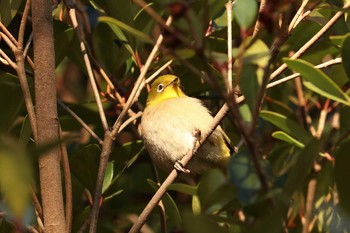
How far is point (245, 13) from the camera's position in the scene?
5.14 feet

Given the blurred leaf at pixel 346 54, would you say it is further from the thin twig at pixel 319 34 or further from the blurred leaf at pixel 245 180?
the blurred leaf at pixel 245 180

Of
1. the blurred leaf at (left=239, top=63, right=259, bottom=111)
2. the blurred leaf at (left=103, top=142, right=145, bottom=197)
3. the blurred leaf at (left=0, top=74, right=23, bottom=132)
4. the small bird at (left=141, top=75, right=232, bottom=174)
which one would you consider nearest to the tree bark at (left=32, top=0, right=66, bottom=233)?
the blurred leaf at (left=0, top=74, right=23, bottom=132)

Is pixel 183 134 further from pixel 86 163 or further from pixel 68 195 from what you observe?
pixel 68 195

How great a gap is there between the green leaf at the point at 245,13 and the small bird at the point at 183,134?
1674 mm

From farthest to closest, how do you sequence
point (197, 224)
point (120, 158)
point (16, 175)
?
point (120, 158) < point (197, 224) < point (16, 175)

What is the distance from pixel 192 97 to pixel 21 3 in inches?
35.0

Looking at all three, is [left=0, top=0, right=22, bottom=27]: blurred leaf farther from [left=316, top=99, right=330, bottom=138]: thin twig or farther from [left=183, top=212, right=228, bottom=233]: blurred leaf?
[left=183, top=212, right=228, bottom=233]: blurred leaf

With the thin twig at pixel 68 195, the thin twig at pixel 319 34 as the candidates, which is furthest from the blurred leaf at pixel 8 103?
the thin twig at pixel 319 34

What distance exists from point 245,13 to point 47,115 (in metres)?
0.81

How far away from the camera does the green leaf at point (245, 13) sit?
1533 millimetres

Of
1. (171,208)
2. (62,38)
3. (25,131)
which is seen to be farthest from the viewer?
(62,38)

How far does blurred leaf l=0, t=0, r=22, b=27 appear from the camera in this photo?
8.49 feet

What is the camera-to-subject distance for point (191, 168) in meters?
3.43

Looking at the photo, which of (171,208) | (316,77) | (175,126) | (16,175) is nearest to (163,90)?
(175,126)
